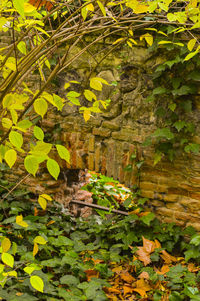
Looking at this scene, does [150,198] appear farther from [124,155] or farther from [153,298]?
[153,298]

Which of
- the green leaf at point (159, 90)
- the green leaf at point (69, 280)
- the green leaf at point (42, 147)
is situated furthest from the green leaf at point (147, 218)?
the green leaf at point (42, 147)

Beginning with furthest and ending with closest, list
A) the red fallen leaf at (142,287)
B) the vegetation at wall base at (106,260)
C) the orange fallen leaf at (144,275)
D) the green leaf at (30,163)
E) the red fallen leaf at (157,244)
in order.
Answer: the red fallen leaf at (157,244) → the orange fallen leaf at (144,275) → the red fallen leaf at (142,287) → the vegetation at wall base at (106,260) → the green leaf at (30,163)

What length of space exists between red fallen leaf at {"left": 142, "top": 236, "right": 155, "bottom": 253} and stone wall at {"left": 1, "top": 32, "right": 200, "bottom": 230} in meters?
0.29

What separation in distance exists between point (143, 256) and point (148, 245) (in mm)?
122

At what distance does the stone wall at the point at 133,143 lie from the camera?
2879 millimetres

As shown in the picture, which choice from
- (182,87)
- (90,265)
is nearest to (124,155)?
(182,87)

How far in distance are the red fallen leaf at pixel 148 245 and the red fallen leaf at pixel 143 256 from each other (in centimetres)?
3

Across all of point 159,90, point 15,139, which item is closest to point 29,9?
point 15,139

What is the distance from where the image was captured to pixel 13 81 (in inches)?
60.5

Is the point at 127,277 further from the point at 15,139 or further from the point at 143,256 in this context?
the point at 15,139

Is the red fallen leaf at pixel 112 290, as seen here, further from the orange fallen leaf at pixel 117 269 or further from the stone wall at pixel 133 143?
the stone wall at pixel 133 143

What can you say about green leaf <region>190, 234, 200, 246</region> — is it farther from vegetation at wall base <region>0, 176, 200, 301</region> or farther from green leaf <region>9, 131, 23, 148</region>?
green leaf <region>9, 131, 23, 148</region>

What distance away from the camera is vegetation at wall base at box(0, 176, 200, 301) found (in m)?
2.30

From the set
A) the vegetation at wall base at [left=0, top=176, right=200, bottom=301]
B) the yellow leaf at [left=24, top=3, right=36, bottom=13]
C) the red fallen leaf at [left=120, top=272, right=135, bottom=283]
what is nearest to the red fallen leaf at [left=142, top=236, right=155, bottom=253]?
the vegetation at wall base at [left=0, top=176, right=200, bottom=301]
